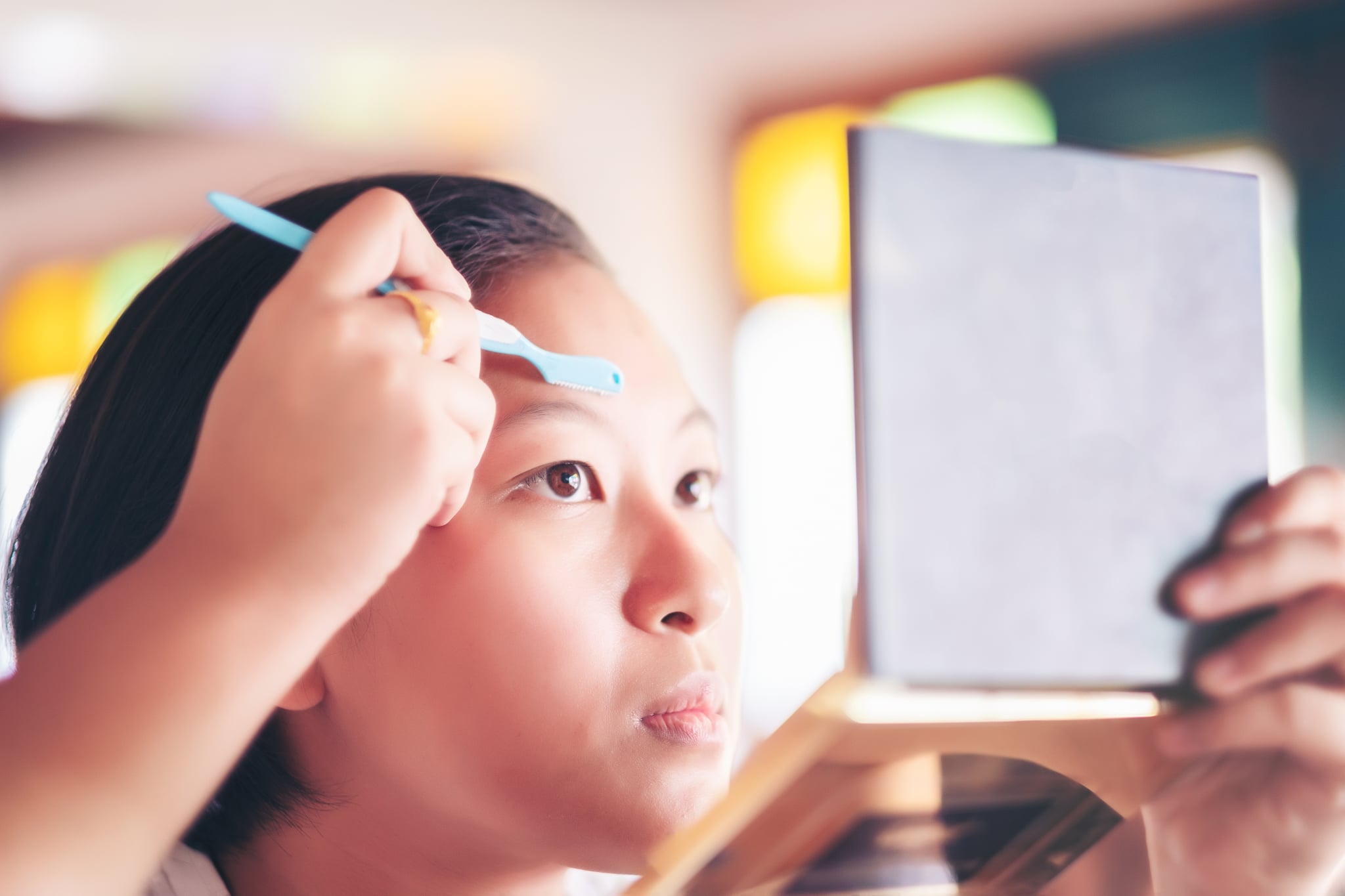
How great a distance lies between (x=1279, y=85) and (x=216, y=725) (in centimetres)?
260

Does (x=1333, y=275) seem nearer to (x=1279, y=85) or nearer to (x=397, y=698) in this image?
(x=1279, y=85)

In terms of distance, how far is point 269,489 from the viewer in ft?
1.54

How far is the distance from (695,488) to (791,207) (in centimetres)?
233

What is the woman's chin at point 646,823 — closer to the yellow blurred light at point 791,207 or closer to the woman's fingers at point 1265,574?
the woman's fingers at point 1265,574

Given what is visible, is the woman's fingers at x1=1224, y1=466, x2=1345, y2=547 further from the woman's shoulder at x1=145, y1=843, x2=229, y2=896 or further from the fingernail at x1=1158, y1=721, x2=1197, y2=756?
the woman's shoulder at x1=145, y1=843, x2=229, y2=896

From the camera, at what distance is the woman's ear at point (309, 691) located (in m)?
0.71

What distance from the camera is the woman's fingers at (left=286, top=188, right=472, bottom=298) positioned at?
50 cm

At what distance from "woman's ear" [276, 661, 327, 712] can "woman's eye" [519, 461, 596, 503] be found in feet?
0.54

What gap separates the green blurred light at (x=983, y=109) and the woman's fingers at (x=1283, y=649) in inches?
91.9

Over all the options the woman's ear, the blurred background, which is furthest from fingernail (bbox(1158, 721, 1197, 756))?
the blurred background

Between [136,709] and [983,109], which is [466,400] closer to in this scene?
[136,709]

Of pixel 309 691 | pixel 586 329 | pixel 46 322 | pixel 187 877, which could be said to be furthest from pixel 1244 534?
→ pixel 46 322

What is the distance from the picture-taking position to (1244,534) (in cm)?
52

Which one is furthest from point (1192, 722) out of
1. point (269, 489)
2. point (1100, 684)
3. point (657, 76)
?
point (657, 76)
